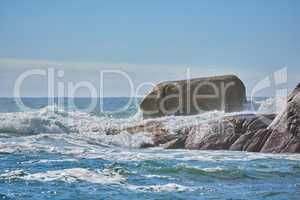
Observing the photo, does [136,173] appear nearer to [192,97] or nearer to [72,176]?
[72,176]

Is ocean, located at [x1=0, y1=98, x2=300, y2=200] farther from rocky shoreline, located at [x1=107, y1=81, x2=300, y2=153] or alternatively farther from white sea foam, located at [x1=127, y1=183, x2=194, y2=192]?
rocky shoreline, located at [x1=107, y1=81, x2=300, y2=153]

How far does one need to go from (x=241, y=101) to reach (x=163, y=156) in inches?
663

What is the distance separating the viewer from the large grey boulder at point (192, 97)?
96.8ft

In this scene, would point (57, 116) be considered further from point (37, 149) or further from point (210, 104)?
point (37, 149)

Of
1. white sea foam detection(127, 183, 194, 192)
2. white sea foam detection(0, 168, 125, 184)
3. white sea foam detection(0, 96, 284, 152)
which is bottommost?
white sea foam detection(127, 183, 194, 192)

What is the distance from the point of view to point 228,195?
31.8 feet

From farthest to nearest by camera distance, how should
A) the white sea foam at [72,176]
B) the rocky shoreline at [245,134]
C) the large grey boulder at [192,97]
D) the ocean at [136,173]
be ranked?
the large grey boulder at [192,97], the rocky shoreline at [245,134], the white sea foam at [72,176], the ocean at [136,173]

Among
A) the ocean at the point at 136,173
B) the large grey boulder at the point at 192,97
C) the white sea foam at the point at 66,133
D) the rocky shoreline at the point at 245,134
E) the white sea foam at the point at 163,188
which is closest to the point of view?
the ocean at the point at 136,173

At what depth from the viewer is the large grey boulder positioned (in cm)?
2952

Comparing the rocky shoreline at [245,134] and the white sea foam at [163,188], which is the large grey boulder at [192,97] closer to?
the rocky shoreline at [245,134]

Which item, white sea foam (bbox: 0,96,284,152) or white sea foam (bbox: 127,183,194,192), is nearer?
white sea foam (bbox: 127,183,194,192)

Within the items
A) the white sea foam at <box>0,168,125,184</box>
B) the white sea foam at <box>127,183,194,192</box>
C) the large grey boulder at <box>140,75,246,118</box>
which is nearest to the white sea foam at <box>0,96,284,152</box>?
the white sea foam at <box>0,168,125,184</box>

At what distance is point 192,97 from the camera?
29938 millimetres

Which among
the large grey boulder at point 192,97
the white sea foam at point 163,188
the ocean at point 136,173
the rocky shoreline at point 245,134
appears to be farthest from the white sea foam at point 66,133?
the white sea foam at point 163,188
